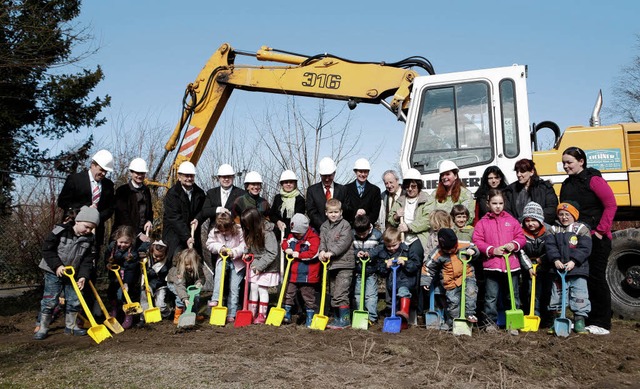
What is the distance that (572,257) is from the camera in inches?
242

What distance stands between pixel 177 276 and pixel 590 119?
5.88m

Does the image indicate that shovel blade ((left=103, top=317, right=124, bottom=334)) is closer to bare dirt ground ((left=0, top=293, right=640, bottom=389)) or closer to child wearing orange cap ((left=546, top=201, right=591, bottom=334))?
bare dirt ground ((left=0, top=293, right=640, bottom=389))

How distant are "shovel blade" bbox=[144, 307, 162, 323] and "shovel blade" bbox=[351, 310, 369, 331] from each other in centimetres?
230

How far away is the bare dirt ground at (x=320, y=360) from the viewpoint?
→ 437cm

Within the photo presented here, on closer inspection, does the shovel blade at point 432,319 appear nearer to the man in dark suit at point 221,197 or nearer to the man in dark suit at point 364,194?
the man in dark suit at point 364,194

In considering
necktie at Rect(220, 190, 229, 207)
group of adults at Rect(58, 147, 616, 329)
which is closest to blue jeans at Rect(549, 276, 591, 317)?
group of adults at Rect(58, 147, 616, 329)

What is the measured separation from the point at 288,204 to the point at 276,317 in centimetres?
159

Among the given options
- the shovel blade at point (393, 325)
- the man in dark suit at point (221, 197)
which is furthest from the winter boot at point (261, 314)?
the shovel blade at point (393, 325)

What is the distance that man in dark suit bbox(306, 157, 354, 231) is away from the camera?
7430 millimetres

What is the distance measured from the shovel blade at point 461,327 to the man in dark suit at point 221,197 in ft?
10.5

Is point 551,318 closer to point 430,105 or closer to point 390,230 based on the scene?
point 390,230

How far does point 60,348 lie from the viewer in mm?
5812

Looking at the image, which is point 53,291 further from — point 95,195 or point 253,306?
point 253,306

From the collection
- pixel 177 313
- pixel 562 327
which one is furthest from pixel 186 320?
pixel 562 327
